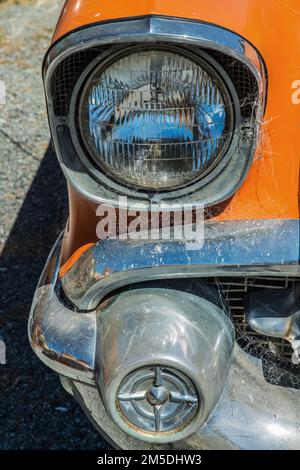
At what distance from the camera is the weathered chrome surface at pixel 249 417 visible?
1.47 metres

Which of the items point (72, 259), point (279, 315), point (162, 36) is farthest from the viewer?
point (72, 259)

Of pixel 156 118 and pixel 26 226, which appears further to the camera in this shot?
pixel 26 226

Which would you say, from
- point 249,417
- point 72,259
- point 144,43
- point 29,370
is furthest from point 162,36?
point 29,370

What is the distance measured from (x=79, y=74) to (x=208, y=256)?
434 millimetres

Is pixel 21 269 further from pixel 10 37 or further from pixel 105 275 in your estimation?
pixel 10 37

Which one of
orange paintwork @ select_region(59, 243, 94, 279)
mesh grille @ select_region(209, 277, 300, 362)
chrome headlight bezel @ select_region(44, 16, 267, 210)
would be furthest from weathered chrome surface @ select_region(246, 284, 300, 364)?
orange paintwork @ select_region(59, 243, 94, 279)

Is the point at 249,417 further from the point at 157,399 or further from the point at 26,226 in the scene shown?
the point at 26,226

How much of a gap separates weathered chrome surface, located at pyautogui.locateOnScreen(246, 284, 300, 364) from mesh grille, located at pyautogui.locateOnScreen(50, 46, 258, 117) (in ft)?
1.37

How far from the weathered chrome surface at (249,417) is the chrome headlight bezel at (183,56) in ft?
1.41

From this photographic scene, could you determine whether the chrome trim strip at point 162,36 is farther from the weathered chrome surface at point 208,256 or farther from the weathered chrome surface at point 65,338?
the weathered chrome surface at point 65,338

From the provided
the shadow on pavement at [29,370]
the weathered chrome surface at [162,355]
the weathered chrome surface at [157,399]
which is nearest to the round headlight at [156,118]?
the weathered chrome surface at [162,355]

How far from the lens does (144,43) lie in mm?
1233

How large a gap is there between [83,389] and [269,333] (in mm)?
462

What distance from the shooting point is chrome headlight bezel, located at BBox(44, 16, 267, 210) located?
1190mm
